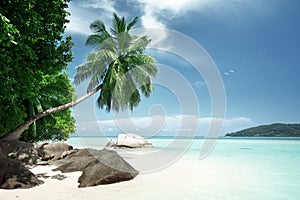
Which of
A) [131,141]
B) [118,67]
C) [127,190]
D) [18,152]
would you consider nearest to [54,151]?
[18,152]

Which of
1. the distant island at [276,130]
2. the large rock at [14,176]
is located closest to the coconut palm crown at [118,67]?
the large rock at [14,176]

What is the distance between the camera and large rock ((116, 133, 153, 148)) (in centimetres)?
2159

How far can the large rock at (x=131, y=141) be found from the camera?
21.6m

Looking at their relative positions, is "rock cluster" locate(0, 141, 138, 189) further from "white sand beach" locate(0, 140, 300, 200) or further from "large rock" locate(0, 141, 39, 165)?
"large rock" locate(0, 141, 39, 165)

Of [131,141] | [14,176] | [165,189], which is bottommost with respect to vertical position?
[165,189]

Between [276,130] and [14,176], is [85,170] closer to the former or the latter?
[14,176]

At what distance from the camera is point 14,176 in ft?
17.2

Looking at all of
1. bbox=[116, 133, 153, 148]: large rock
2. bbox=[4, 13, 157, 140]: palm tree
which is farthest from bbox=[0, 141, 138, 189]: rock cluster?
bbox=[116, 133, 153, 148]: large rock

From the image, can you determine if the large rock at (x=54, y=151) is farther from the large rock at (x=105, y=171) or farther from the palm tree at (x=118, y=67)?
the large rock at (x=105, y=171)

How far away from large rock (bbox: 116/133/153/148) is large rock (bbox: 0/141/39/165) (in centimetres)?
1187

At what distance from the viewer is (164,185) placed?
6.16 metres

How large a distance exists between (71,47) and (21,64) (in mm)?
2246

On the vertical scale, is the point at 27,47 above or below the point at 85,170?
above

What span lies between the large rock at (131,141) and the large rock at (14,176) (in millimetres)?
16055
